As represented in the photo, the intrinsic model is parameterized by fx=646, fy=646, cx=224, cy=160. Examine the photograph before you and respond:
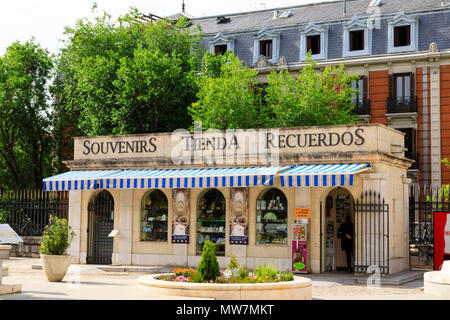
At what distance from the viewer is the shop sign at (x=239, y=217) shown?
2127cm

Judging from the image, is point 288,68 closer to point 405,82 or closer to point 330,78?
point 330,78

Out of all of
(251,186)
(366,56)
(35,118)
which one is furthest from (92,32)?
(251,186)

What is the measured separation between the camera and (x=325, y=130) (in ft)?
67.4

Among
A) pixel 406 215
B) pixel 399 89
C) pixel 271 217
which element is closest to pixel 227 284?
pixel 271 217

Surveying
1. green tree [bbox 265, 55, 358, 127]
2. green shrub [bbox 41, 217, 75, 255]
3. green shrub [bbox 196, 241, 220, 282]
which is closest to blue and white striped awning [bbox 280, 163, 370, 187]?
green shrub [bbox 196, 241, 220, 282]

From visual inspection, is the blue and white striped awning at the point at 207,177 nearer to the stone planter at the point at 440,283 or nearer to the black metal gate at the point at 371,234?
the black metal gate at the point at 371,234

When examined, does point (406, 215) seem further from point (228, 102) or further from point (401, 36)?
point (401, 36)

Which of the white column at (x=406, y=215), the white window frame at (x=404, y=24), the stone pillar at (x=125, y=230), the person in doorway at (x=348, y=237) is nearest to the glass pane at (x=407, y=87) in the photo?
the white window frame at (x=404, y=24)

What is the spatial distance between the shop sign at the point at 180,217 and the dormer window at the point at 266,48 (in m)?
19.9

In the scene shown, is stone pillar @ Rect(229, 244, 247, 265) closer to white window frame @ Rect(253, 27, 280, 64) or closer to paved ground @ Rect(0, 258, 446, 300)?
paved ground @ Rect(0, 258, 446, 300)

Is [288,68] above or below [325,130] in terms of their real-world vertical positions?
above

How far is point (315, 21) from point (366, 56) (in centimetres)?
420

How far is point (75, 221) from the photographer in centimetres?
2370
